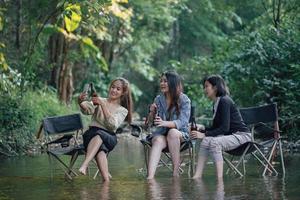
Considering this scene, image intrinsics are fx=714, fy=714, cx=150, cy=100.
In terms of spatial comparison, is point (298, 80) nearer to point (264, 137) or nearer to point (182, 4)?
point (264, 137)

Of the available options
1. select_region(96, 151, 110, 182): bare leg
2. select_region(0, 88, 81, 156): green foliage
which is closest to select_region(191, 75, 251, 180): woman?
select_region(96, 151, 110, 182): bare leg

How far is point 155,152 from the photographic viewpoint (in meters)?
9.41

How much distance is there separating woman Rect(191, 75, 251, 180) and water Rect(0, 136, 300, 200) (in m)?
0.29

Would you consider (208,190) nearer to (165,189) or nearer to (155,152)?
(165,189)

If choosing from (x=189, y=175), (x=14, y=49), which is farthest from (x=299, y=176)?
(x=14, y=49)

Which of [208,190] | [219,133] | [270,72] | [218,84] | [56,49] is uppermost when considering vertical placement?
[56,49]

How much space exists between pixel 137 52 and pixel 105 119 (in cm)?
2360

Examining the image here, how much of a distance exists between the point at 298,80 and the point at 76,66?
15169mm

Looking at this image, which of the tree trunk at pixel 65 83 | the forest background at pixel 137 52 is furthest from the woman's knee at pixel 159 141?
the tree trunk at pixel 65 83

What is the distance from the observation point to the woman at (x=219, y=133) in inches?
365

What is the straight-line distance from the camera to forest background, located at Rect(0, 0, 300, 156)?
48.8 ft

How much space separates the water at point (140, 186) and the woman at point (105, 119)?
0.37 metres

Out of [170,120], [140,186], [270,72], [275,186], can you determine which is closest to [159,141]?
[170,120]

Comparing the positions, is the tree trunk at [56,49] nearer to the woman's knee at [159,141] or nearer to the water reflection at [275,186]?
the woman's knee at [159,141]
